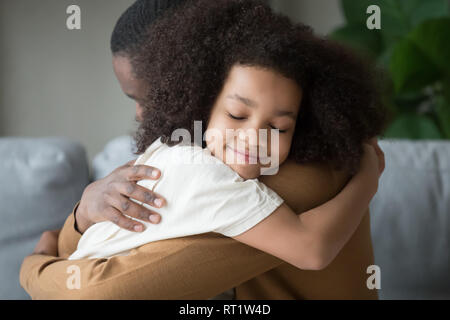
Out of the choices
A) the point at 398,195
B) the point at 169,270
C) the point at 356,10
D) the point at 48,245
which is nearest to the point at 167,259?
the point at 169,270

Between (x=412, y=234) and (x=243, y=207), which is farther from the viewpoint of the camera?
(x=412, y=234)

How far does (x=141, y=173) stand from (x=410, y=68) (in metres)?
1.43

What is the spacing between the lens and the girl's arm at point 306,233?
595 mm

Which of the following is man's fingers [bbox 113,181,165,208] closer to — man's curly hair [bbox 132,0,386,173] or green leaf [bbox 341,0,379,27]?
man's curly hair [bbox 132,0,386,173]

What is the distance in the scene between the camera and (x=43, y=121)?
1.12 m

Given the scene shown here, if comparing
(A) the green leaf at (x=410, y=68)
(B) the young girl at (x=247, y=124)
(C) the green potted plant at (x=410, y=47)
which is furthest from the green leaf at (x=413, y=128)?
(B) the young girl at (x=247, y=124)

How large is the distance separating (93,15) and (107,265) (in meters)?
0.46

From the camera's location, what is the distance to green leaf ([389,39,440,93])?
1.72 metres

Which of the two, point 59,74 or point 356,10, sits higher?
point 356,10

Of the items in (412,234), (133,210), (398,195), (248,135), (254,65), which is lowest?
(412,234)

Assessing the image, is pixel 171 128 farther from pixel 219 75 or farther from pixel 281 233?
pixel 281 233

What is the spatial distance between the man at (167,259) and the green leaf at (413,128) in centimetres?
112

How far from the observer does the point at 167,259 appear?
0.61m

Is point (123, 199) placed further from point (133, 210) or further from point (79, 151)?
point (79, 151)
